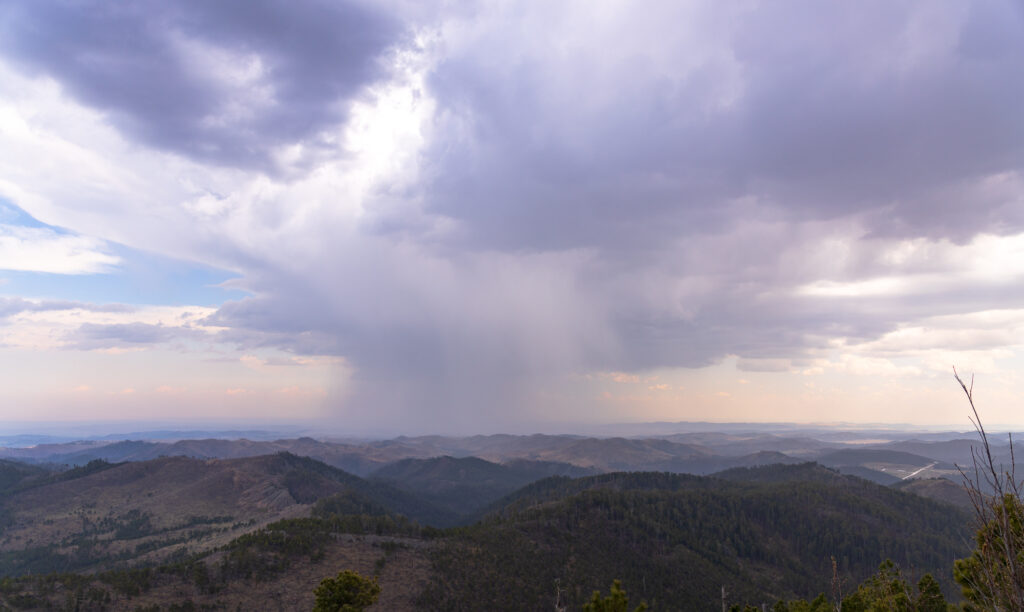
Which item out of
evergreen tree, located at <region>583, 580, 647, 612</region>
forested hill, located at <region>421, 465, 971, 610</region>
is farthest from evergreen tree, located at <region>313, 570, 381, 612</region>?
forested hill, located at <region>421, 465, 971, 610</region>

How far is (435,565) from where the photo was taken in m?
109

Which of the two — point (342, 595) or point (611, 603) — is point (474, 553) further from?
point (611, 603)

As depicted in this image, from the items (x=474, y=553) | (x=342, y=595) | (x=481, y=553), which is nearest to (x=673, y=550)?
(x=481, y=553)

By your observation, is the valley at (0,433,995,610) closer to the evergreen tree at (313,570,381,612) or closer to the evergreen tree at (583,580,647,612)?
the evergreen tree at (313,570,381,612)

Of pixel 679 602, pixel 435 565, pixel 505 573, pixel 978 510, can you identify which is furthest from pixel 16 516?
pixel 978 510

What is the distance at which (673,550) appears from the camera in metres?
151

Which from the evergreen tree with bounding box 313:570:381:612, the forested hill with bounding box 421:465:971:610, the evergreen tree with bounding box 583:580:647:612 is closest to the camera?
the evergreen tree with bounding box 583:580:647:612

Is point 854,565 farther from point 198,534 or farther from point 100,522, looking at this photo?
point 100,522

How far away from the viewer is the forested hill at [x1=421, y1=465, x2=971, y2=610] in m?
110

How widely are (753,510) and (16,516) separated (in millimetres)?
299397

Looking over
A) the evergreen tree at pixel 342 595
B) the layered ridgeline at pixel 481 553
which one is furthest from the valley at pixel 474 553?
the evergreen tree at pixel 342 595

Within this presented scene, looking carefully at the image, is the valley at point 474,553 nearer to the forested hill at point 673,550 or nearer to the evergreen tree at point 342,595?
the forested hill at point 673,550

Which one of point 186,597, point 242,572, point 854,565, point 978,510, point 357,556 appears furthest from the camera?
point 854,565

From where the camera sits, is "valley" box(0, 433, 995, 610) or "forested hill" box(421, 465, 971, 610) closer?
"valley" box(0, 433, 995, 610)
